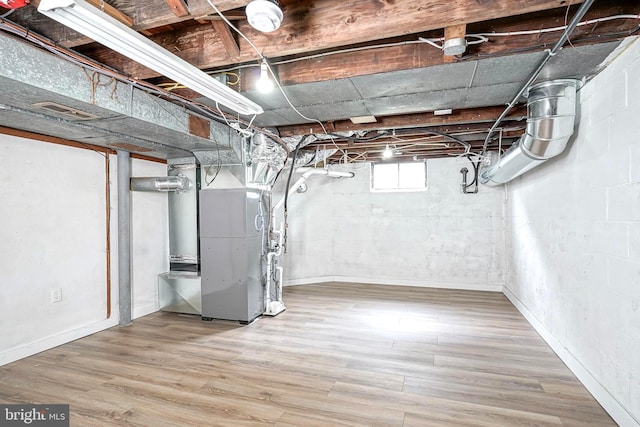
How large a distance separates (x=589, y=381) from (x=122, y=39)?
3.32m

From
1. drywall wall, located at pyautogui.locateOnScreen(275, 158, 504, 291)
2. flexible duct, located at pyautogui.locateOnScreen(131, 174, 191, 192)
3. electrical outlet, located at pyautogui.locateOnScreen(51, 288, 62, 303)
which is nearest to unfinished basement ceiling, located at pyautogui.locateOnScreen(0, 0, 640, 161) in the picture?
flexible duct, located at pyautogui.locateOnScreen(131, 174, 191, 192)

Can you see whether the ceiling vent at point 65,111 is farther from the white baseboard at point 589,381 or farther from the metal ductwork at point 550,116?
the white baseboard at point 589,381

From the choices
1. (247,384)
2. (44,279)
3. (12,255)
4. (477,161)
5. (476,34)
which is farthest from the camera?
(477,161)

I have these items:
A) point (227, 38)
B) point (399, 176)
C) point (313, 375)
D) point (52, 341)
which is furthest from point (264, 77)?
point (399, 176)

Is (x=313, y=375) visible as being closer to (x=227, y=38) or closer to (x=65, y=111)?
(x=227, y=38)

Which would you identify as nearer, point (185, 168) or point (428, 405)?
point (428, 405)

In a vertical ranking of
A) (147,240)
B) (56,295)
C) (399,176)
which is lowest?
(56,295)

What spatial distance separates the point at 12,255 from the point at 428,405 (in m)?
3.44

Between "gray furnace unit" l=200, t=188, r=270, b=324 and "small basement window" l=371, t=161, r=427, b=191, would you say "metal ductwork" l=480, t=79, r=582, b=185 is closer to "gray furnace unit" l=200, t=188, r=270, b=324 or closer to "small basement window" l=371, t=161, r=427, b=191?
"gray furnace unit" l=200, t=188, r=270, b=324

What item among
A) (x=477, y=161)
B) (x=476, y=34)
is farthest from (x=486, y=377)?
(x=477, y=161)

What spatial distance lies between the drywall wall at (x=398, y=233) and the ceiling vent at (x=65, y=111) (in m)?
3.51

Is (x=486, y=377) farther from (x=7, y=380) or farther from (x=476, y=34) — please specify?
(x=7, y=380)

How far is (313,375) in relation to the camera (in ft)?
7.87

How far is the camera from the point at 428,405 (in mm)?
2029
